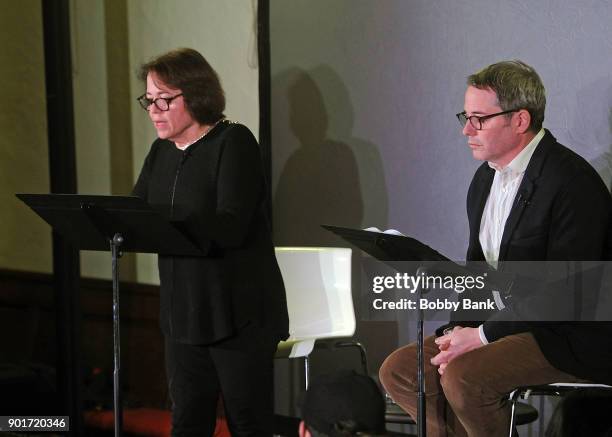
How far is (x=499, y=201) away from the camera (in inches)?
106

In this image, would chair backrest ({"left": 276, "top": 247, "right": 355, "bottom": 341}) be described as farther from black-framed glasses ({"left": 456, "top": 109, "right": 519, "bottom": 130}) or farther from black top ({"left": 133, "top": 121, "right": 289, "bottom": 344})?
black-framed glasses ({"left": 456, "top": 109, "right": 519, "bottom": 130})

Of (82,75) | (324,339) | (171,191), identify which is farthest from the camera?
(82,75)

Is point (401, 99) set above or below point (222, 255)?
above

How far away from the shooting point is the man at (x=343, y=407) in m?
1.35

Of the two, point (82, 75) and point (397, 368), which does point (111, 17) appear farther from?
point (397, 368)

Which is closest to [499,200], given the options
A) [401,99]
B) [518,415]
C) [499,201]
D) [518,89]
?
[499,201]

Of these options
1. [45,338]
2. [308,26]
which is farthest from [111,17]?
[45,338]

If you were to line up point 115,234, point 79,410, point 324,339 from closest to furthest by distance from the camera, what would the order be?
point 115,234 < point 324,339 < point 79,410

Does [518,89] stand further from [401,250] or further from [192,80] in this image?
[192,80]

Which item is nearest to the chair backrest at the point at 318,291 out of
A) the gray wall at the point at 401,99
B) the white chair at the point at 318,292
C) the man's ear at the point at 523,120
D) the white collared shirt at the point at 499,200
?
the white chair at the point at 318,292

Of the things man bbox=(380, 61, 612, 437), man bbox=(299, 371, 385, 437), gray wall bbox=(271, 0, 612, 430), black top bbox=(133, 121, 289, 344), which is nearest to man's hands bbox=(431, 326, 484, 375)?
man bbox=(380, 61, 612, 437)

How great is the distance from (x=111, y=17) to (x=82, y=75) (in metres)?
0.31

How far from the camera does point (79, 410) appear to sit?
13.2 ft

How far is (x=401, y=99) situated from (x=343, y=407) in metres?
2.14
